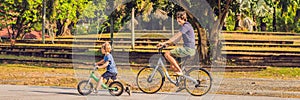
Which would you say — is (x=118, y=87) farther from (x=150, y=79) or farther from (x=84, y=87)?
(x=150, y=79)

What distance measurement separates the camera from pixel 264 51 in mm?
26875

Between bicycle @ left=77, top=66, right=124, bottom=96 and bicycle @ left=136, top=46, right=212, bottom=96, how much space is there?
0.79 m

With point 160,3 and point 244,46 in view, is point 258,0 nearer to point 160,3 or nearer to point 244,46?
point 160,3

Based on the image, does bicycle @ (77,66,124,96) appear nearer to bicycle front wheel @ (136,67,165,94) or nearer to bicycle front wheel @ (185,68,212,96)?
bicycle front wheel @ (136,67,165,94)

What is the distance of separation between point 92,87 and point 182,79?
1822mm

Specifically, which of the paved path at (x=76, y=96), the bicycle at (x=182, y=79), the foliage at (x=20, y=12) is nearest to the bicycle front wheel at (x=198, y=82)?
the bicycle at (x=182, y=79)

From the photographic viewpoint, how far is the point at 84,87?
12359mm

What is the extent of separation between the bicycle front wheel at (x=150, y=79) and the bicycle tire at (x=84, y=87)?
1.11 meters

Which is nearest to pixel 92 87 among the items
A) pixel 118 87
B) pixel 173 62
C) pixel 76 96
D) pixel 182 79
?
pixel 76 96

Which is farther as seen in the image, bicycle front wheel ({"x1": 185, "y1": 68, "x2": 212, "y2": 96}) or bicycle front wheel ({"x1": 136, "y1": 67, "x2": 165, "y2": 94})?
bicycle front wheel ({"x1": 136, "y1": 67, "x2": 165, "y2": 94})

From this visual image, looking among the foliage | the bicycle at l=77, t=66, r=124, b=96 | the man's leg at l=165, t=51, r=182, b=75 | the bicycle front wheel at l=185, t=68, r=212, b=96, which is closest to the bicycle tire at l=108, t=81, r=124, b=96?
the bicycle at l=77, t=66, r=124, b=96

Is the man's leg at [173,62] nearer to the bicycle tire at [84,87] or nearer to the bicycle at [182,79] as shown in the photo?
the bicycle at [182,79]

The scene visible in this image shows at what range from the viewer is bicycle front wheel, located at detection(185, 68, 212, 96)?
12.5 metres

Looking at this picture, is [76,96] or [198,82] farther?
[198,82]
